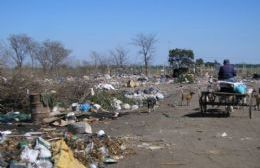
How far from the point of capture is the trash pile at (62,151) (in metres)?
9.28

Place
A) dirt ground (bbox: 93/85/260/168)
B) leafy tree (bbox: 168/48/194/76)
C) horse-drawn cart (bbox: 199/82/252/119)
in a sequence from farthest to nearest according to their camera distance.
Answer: leafy tree (bbox: 168/48/194/76) → horse-drawn cart (bbox: 199/82/252/119) → dirt ground (bbox: 93/85/260/168)

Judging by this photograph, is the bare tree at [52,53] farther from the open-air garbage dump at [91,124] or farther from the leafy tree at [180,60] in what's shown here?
the open-air garbage dump at [91,124]

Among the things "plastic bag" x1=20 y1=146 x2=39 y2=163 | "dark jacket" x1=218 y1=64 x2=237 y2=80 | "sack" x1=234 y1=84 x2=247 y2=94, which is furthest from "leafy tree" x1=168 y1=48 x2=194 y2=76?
"plastic bag" x1=20 y1=146 x2=39 y2=163

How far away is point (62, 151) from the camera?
31.5 feet

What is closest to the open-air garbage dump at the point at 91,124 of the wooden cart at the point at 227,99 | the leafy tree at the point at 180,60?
the wooden cart at the point at 227,99

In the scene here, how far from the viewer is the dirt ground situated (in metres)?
10.2

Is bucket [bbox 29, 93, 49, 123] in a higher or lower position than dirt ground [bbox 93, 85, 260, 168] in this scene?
higher

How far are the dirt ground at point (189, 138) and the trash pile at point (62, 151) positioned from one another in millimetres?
420

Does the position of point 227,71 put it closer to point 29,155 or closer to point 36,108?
point 36,108

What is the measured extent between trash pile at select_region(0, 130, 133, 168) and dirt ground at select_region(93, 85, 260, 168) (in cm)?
42

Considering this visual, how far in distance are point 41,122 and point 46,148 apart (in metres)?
8.15

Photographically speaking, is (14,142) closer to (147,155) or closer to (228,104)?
(147,155)

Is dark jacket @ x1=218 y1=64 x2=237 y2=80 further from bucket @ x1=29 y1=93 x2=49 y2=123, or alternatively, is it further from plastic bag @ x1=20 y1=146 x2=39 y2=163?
plastic bag @ x1=20 y1=146 x2=39 y2=163

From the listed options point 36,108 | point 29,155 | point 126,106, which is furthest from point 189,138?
point 126,106
